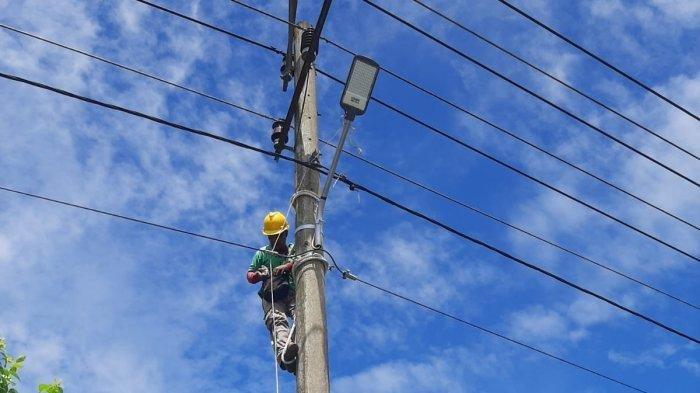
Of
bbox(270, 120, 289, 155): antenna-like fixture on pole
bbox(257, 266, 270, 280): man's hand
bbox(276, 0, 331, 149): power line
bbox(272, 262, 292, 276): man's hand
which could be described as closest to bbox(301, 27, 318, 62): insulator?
bbox(276, 0, 331, 149): power line

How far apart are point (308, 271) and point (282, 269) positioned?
30.0 inches

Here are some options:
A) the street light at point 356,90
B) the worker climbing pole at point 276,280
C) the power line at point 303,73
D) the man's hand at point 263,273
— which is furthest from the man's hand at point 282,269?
the power line at point 303,73

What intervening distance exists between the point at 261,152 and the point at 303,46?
3.58ft

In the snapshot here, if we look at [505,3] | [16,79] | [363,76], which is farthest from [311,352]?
[505,3]

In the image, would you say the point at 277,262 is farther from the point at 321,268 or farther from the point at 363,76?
the point at 363,76

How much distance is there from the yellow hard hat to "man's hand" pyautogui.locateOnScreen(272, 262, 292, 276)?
483mm

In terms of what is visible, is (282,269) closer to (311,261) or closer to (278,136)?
(311,261)

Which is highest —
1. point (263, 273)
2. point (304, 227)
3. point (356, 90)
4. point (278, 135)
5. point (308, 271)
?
point (278, 135)

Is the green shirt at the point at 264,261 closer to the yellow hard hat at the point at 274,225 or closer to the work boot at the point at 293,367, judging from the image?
the yellow hard hat at the point at 274,225

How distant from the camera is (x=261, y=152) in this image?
641 cm

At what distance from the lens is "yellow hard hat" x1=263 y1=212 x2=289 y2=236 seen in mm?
7164

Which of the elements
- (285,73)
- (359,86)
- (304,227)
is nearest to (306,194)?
(304,227)

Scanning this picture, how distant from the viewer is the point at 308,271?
584cm

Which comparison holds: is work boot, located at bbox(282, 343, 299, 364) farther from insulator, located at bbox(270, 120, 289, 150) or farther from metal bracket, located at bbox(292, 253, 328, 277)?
insulator, located at bbox(270, 120, 289, 150)
